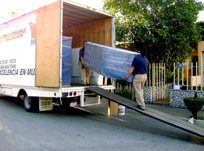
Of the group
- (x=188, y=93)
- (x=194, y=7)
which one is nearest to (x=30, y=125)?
(x=188, y=93)

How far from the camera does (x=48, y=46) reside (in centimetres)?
671

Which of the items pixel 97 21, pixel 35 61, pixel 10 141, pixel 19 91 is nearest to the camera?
pixel 10 141

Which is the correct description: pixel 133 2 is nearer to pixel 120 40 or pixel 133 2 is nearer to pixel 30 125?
pixel 120 40

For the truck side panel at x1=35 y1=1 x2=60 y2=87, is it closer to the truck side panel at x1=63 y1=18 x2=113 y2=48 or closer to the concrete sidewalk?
the concrete sidewalk

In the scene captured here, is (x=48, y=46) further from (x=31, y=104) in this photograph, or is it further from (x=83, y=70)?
(x=31, y=104)

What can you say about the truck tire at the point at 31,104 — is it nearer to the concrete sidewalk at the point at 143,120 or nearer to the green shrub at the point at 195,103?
the concrete sidewalk at the point at 143,120

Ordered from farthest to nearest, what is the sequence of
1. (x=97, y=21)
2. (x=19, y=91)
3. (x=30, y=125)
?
(x=97, y=21), (x=19, y=91), (x=30, y=125)

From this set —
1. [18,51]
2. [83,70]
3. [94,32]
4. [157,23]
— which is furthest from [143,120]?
[18,51]

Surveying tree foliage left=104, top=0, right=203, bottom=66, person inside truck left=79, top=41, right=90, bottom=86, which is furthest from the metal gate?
person inside truck left=79, top=41, right=90, bottom=86

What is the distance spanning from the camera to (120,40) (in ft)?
37.5

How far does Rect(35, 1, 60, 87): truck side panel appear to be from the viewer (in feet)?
21.1

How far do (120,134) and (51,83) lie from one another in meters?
2.62

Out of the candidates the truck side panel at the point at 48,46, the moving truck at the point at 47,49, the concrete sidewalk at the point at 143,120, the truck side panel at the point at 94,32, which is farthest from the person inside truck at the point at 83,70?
the truck side panel at the point at 48,46

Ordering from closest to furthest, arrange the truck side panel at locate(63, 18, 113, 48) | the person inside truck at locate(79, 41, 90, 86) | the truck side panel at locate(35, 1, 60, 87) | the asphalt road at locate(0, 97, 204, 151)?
the asphalt road at locate(0, 97, 204, 151), the truck side panel at locate(35, 1, 60, 87), the person inside truck at locate(79, 41, 90, 86), the truck side panel at locate(63, 18, 113, 48)
